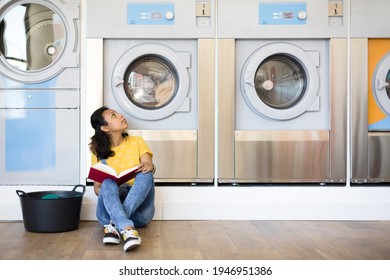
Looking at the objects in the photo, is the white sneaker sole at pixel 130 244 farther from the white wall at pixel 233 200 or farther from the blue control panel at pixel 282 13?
the blue control panel at pixel 282 13

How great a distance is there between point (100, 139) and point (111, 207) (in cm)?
55

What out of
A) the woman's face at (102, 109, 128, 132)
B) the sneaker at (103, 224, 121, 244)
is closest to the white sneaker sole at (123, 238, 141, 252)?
the sneaker at (103, 224, 121, 244)

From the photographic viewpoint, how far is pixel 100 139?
3037 millimetres

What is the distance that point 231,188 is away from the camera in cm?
330

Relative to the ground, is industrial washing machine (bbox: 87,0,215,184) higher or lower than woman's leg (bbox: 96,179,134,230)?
higher

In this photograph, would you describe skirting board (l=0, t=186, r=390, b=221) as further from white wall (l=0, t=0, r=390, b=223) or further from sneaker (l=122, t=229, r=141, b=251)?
sneaker (l=122, t=229, r=141, b=251)

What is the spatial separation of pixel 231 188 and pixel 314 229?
2.00ft

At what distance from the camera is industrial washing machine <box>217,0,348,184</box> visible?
328cm

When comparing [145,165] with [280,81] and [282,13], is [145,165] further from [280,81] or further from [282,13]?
[282,13]

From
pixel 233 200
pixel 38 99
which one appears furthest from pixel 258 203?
pixel 38 99

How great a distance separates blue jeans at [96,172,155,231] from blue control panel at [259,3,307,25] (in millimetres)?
1290

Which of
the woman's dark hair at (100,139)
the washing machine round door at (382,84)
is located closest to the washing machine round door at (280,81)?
the washing machine round door at (382,84)

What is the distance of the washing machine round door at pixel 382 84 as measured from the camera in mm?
3307

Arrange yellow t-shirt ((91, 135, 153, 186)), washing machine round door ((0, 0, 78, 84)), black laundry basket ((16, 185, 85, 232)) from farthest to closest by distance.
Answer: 1. washing machine round door ((0, 0, 78, 84))
2. yellow t-shirt ((91, 135, 153, 186))
3. black laundry basket ((16, 185, 85, 232))
